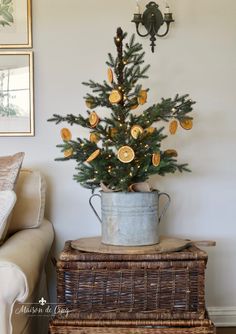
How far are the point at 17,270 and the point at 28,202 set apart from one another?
28.6 inches

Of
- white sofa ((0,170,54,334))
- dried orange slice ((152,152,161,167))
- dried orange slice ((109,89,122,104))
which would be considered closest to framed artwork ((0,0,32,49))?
white sofa ((0,170,54,334))

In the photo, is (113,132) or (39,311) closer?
(113,132)

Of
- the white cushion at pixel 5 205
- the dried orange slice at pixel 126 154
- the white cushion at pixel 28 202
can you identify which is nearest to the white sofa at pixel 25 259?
the white cushion at pixel 28 202

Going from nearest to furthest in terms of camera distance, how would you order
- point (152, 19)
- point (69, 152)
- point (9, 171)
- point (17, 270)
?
1. point (17, 270)
2. point (69, 152)
3. point (9, 171)
4. point (152, 19)

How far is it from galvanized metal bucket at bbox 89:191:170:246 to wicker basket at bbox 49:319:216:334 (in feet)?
1.02

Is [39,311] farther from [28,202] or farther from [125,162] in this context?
[125,162]

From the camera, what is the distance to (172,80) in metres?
2.40

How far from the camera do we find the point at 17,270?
1.43 m

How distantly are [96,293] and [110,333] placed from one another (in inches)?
6.0

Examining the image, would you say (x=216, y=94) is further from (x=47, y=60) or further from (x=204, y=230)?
(x=47, y=60)

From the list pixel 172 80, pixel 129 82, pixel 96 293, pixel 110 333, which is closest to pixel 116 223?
pixel 96 293

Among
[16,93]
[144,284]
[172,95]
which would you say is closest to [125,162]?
[144,284]

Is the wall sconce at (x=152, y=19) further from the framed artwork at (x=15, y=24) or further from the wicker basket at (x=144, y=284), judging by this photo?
the wicker basket at (x=144, y=284)

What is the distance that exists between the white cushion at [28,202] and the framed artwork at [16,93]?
1.04 ft
